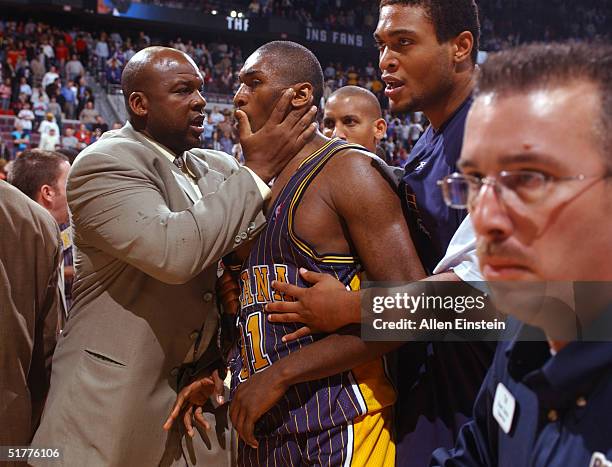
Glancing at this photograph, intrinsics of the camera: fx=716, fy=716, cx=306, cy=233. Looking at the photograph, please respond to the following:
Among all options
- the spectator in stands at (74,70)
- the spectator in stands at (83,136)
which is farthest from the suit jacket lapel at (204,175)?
the spectator in stands at (74,70)

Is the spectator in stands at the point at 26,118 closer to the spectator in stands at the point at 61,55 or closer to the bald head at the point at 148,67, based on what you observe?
the spectator in stands at the point at 61,55

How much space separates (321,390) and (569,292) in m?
1.01

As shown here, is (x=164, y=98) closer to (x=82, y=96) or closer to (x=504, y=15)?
(x=82, y=96)

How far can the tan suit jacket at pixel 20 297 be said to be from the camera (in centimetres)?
239

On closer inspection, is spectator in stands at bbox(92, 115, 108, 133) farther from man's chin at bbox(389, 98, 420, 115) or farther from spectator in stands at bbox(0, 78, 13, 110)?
man's chin at bbox(389, 98, 420, 115)

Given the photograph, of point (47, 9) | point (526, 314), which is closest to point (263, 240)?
point (526, 314)

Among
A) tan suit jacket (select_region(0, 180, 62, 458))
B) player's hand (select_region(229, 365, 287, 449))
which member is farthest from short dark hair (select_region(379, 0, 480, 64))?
tan suit jacket (select_region(0, 180, 62, 458))

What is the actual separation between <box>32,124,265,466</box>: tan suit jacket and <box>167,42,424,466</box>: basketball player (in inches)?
6.2

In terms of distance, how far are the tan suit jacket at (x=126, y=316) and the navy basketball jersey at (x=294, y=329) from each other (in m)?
0.10

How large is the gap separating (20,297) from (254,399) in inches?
39.8

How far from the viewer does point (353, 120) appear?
4293mm

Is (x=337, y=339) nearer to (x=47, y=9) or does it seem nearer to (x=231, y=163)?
(x=231, y=163)

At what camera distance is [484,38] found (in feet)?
72.0

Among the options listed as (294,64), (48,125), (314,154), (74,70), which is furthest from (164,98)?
(74,70)
